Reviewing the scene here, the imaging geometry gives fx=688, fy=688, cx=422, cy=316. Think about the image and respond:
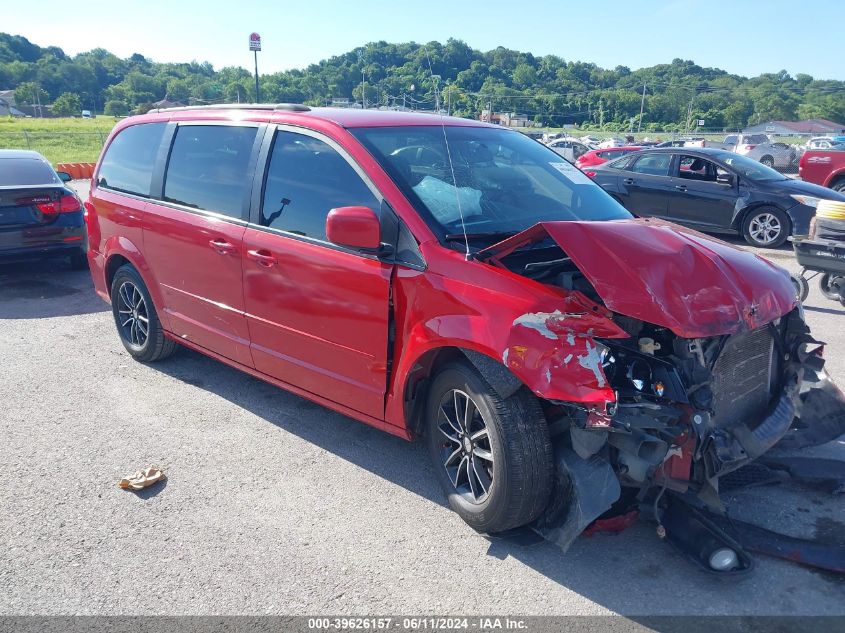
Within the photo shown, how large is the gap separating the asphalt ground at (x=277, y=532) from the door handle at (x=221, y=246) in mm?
1137

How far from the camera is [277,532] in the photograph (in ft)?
11.0

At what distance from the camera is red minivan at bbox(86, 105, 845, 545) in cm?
288

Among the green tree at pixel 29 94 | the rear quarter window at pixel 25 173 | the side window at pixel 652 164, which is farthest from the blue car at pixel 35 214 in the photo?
the green tree at pixel 29 94

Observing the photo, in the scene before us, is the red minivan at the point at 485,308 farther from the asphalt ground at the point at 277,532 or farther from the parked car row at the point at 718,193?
the parked car row at the point at 718,193

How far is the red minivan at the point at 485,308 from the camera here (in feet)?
9.46

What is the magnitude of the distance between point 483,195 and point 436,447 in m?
1.40

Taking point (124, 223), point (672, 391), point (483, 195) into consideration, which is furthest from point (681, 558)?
point (124, 223)

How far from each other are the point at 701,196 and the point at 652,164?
1.13 meters

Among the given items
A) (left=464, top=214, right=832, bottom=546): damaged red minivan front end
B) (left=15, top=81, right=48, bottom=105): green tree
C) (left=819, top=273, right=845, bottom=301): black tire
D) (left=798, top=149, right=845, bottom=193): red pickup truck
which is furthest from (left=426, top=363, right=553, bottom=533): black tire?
(left=15, top=81, right=48, bottom=105): green tree

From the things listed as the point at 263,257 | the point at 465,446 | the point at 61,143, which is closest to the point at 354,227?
the point at 263,257

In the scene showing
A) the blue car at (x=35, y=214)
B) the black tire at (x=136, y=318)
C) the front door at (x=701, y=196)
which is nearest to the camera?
the black tire at (x=136, y=318)

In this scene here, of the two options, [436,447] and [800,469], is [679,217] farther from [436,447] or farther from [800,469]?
[436,447]

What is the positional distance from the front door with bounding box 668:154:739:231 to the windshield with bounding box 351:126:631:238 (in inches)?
295

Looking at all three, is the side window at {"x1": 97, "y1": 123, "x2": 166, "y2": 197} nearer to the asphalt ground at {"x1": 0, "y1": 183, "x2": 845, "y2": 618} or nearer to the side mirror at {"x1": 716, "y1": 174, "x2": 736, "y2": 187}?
the asphalt ground at {"x1": 0, "y1": 183, "x2": 845, "y2": 618}
